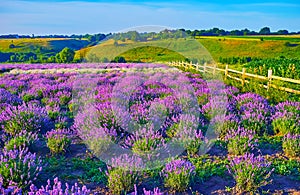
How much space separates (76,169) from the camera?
4.92 m

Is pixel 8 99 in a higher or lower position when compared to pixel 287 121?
higher

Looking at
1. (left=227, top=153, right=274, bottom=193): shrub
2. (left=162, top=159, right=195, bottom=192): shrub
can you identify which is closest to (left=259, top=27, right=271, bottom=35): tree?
(left=227, top=153, right=274, bottom=193): shrub

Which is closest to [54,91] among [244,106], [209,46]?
[244,106]

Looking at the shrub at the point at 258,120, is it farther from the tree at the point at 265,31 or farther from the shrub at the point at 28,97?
the tree at the point at 265,31

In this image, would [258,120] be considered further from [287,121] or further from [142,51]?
[142,51]

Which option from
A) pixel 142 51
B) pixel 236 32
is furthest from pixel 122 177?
pixel 236 32

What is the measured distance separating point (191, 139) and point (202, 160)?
414 millimetres

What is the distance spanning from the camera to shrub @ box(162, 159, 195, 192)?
412 cm

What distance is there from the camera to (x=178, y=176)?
13.5 ft

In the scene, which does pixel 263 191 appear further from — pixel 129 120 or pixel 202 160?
pixel 129 120

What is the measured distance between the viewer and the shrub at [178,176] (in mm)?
4125

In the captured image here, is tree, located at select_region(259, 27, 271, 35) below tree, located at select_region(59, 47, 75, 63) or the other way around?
the other way around

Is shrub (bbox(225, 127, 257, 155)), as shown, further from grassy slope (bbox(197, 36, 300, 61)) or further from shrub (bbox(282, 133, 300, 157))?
grassy slope (bbox(197, 36, 300, 61))

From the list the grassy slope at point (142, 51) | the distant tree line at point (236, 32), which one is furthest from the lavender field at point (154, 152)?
the distant tree line at point (236, 32)
